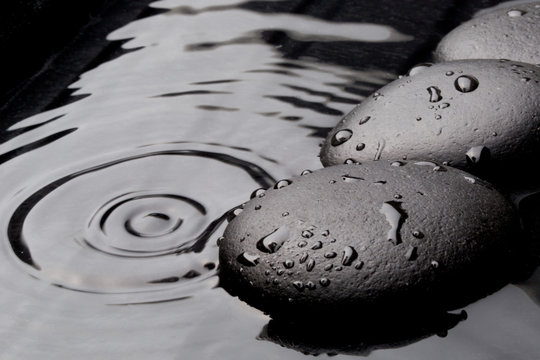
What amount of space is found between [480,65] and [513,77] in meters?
0.10

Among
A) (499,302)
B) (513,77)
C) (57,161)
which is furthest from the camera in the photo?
(57,161)

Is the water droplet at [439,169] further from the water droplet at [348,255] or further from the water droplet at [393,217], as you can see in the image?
the water droplet at [348,255]

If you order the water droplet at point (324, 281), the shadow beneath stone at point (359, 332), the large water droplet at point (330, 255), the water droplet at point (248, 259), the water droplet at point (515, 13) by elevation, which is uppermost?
the water droplet at point (515, 13)

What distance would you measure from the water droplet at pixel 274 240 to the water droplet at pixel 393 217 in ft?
0.62

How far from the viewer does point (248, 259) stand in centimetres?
164

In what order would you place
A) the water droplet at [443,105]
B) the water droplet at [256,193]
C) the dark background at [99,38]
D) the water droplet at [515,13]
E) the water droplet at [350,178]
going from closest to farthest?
the water droplet at [350,178], the water droplet at [256,193], the water droplet at [443,105], the water droplet at [515,13], the dark background at [99,38]

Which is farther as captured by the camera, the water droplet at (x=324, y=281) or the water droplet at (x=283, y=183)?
the water droplet at (x=283, y=183)


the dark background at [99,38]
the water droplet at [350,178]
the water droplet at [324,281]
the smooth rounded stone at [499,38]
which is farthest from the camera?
the dark background at [99,38]

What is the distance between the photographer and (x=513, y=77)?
2.01 metres

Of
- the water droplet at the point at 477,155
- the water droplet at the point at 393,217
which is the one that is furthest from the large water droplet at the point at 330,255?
the water droplet at the point at 477,155

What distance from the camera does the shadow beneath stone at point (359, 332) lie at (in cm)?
157

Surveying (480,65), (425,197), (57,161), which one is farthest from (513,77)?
(57,161)

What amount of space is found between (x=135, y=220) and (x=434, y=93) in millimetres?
744

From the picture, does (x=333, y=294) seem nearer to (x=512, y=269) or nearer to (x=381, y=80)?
(x=512, y=269)
